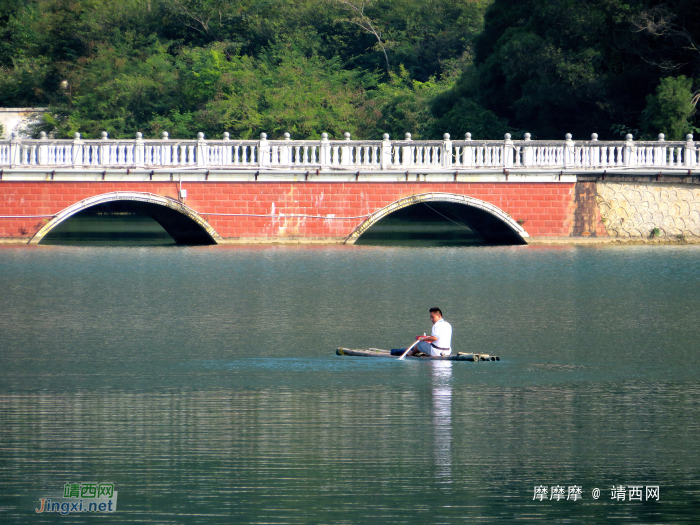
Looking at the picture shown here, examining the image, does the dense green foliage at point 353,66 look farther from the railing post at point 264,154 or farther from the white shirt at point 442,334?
the white shirt at point 442,334

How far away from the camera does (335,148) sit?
27.2 metres

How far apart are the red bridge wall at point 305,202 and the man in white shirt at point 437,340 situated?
14833 millimetres

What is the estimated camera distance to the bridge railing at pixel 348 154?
26.5 meters

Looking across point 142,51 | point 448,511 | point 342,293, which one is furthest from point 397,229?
point 448,511

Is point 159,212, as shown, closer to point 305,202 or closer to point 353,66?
point 305,202

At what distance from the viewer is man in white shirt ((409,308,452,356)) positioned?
12.6 metres

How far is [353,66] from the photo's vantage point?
48344 millimetres

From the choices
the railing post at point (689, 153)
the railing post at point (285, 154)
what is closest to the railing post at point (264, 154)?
the railing post at point (285, 154)

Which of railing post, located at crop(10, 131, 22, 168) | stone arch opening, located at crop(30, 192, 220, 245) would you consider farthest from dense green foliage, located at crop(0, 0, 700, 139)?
railing post, located at crop(10, 131, 22, 168)

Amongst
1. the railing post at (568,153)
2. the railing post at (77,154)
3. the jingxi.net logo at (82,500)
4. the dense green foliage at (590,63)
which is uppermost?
the dense green foliage at (590,63)

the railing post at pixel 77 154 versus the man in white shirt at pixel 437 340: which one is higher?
the railing post at pixel 77 154

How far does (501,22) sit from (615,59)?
6.20m

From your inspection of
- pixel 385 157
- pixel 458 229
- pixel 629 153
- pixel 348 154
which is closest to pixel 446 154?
pixel 385 157

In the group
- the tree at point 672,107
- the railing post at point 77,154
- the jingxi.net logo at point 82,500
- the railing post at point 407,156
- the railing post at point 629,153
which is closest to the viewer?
the jingxi.net logo at point 82,500
